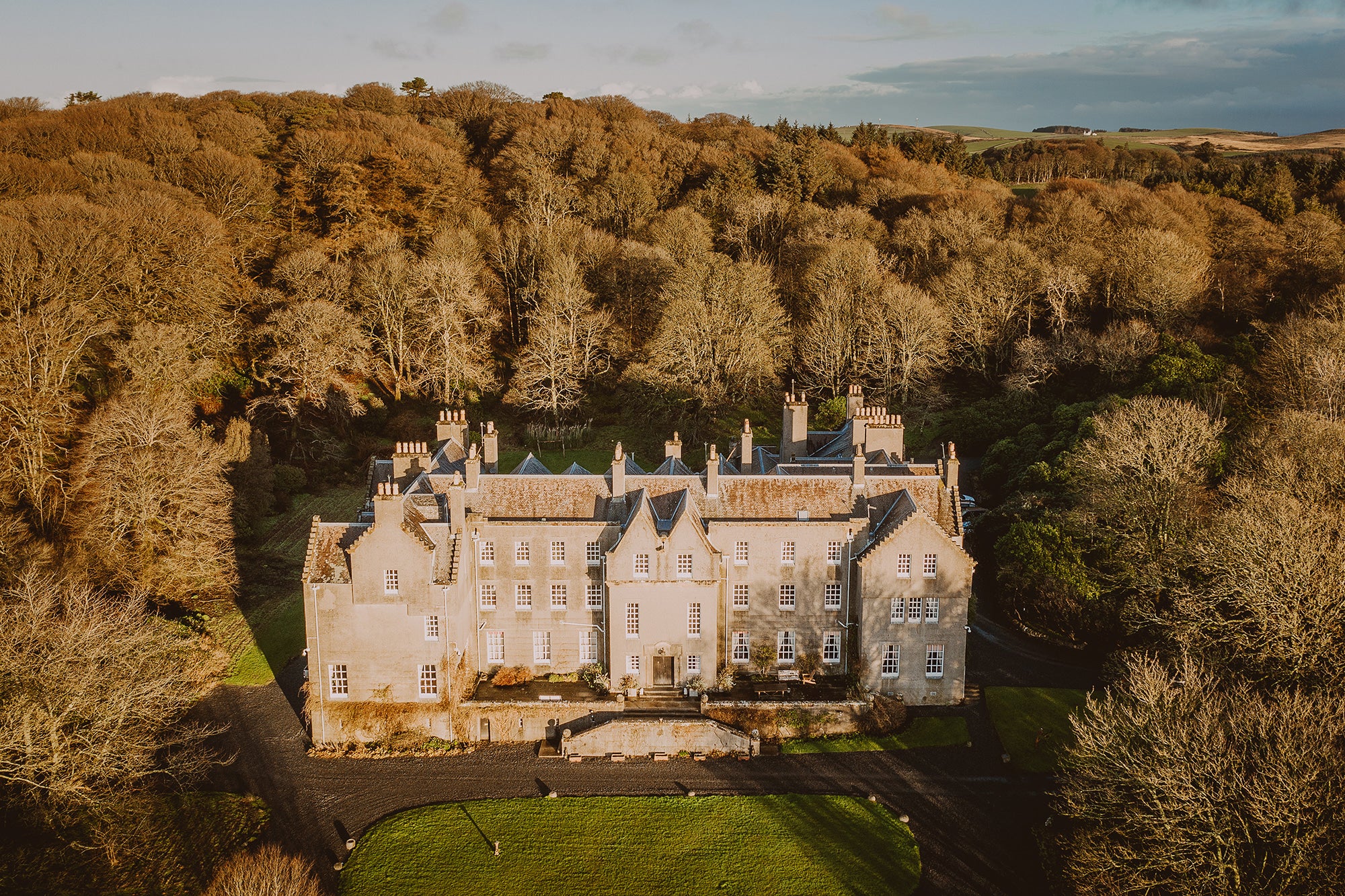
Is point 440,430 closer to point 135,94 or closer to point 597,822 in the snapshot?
point 597,822

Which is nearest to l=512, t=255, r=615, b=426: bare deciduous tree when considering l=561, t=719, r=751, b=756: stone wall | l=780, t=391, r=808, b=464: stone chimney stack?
l=780, t=391, r=808, b=464: stone chimney stack

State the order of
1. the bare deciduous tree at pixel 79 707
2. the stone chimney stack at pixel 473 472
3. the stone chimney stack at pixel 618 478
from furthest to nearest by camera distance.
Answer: the stone chimney stack at pixel 618 478 → the stone chimney stack at pixel 473 472 → the bare deciduous tree at pixel 79 707

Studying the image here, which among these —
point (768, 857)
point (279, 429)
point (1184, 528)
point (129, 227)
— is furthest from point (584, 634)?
point (129, 227)

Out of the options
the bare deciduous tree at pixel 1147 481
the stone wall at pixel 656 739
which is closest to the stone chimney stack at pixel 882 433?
the bare deciduous tree at pixel 1147 481

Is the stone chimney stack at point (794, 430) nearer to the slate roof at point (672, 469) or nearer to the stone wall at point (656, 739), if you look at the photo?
the slate roof at point (672, 469)

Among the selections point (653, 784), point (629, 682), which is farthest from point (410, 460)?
point (653, 784)

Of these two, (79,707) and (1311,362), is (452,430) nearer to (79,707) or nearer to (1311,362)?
(79,707)
